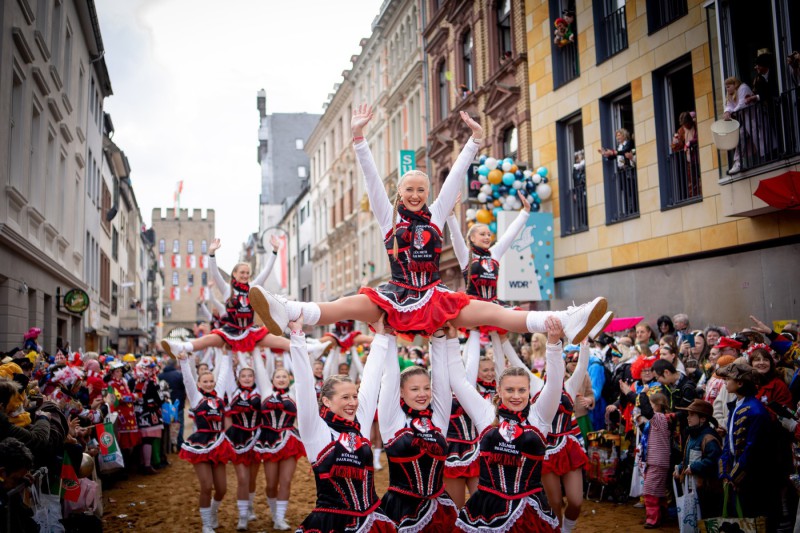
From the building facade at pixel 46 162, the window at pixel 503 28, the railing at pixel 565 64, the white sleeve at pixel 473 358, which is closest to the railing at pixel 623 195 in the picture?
the railing at pixel 565 64

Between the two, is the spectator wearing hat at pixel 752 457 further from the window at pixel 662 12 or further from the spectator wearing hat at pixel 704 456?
the window at pixel 662 12

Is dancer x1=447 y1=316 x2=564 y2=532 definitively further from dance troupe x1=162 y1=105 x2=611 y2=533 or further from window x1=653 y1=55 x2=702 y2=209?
window x1=653 y1=55 x2=702 y2=209

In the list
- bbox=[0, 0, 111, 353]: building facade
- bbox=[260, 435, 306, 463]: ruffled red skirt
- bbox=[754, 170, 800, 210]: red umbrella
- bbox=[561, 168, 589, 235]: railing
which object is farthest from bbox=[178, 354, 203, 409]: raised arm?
bbox=[561, 168, 589, 235]: railing

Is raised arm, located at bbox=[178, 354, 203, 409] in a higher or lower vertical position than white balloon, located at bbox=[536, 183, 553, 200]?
lower

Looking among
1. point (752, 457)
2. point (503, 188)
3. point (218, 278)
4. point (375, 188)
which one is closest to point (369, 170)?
point (375, 188)

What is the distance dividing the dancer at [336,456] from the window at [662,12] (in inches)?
417

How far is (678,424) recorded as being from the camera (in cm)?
782

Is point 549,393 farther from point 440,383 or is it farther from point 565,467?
point 565,467

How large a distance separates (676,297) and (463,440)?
288 inches

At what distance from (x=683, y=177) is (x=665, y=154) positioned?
2.13 ft

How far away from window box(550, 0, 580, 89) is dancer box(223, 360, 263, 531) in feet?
34.2

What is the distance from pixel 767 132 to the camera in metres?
10.1

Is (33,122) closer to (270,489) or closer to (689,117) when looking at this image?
(270,489)

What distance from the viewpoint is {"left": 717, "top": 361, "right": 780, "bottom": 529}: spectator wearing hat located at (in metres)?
6.27
